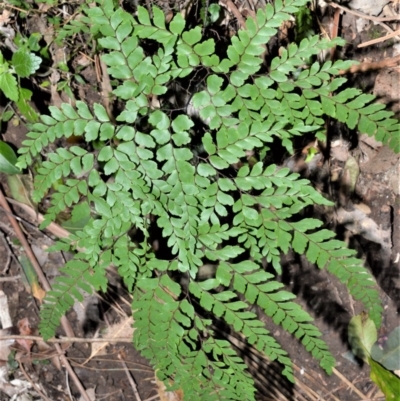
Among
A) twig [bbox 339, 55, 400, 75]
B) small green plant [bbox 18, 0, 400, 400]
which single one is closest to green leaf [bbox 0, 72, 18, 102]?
small green plant [bbox 18, 0, 400, 400]

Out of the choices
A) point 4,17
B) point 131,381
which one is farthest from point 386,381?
point 4,17

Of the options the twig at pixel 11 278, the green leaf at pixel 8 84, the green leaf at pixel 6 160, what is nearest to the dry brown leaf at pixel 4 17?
the green leaf at pixel 8 84

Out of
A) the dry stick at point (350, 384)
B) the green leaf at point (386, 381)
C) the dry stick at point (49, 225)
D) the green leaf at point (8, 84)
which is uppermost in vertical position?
the green leaf at point (8, 84)

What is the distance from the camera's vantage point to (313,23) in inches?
99.7

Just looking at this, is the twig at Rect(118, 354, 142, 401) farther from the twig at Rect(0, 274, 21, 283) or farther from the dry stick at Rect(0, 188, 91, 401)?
the twig at Rect(0, 274, 21, 283)

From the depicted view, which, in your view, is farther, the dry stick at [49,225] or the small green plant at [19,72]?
the dry stick at [49,225]

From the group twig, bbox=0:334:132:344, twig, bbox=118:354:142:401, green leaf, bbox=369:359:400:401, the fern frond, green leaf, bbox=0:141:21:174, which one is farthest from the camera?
twig, bbox=118:354:142:401

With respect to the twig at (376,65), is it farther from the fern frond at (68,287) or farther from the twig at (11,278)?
the twig at (11,278)

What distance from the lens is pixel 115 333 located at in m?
3.18

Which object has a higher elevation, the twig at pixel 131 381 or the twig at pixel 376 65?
the twig at pixel 376 65

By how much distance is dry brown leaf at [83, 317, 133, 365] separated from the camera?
3158 millimetres

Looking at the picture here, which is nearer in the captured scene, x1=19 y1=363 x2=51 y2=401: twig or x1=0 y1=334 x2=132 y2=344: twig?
x1=0 y1=334 x2=132 y2=344: twig

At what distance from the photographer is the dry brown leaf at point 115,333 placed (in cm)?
316

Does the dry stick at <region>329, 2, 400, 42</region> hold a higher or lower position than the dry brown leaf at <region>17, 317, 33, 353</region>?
higher
